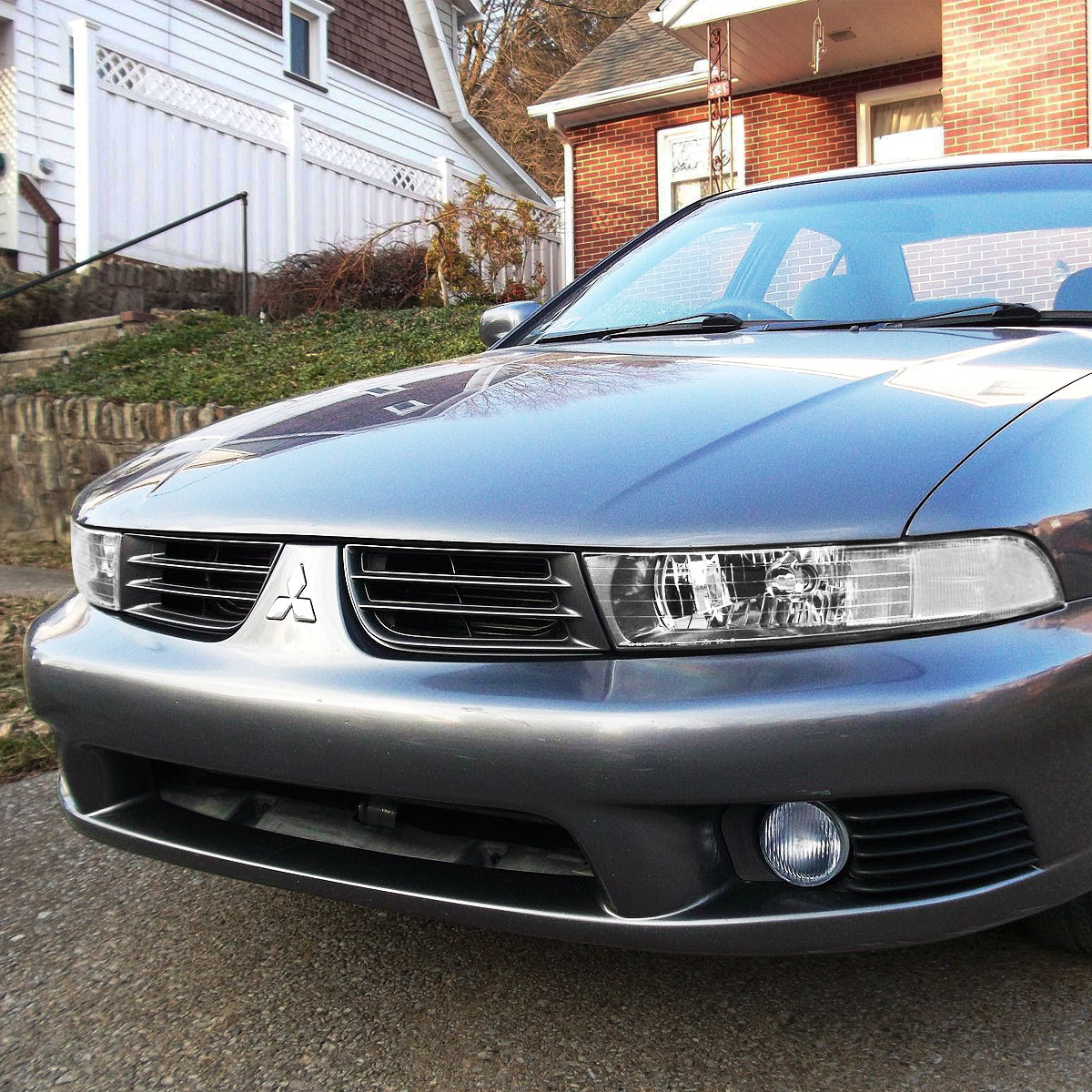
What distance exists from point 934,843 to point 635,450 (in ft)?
→ 2.19

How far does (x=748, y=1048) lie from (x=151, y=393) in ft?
20.1

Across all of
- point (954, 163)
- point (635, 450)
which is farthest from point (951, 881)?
point (954, 163)

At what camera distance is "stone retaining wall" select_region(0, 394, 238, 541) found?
663 centimetres

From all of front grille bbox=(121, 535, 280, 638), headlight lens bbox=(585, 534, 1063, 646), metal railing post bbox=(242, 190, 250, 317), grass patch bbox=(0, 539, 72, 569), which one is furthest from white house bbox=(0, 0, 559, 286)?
headlight lens bbox=(585, 534, 1063, 646)

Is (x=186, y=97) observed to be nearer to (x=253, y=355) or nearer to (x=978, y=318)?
(x=253, y=355)

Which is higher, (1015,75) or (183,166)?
(1015,75)

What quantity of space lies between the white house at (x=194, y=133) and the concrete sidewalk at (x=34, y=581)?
4360 millimetres

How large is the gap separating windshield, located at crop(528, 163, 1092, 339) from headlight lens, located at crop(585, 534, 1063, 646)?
1.09m

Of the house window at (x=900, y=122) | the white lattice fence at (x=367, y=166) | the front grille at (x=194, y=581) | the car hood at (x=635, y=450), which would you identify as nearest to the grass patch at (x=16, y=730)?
the car hood at (x=635, y=450)

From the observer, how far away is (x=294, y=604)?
5.70ft

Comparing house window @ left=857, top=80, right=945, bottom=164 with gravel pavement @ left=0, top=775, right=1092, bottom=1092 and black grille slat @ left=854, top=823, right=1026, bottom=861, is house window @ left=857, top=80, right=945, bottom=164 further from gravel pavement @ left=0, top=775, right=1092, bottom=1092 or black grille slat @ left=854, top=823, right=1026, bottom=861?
black grille slat @ left=854, top=823, right=1026, bottom=861

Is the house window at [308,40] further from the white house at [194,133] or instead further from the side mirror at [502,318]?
the side mirror at [502,318]

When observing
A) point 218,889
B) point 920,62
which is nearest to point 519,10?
point 920,62

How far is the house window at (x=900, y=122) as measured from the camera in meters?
11.7
